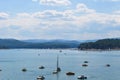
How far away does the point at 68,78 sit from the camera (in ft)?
326

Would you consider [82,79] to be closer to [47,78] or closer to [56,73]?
[47,78]

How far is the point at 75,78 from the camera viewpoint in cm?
10069

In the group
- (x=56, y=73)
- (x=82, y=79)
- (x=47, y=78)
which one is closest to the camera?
(x=82, y=79)

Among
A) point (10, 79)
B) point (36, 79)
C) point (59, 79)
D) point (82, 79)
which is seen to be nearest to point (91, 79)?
point (82, 79)

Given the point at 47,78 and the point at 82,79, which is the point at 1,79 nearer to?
the point at 47,78

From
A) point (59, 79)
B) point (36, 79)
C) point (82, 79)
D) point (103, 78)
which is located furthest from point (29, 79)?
point (103, 78)

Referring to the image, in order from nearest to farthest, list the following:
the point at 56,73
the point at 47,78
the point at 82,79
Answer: the point at 82,79, the point at 47,78, the point at 56,73

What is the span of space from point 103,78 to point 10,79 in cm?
2723

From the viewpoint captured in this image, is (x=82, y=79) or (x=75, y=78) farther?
(x=75, y=78)

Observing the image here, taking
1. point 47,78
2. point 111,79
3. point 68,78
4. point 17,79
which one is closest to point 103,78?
point 111,79

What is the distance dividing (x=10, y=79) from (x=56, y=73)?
21308 mm

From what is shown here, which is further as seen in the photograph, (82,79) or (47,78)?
(47,78)

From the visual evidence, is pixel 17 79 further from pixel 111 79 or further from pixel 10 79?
pixel 111 79

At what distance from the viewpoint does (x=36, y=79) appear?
9694 centimetres
